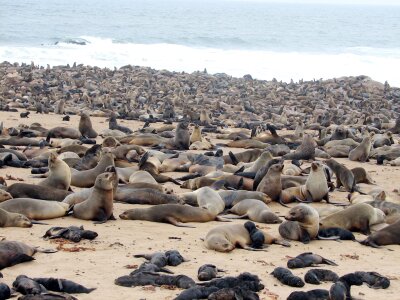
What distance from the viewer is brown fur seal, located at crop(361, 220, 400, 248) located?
7.75 m

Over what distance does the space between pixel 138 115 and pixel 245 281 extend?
1428 centimetres

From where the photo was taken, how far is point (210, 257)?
267 inches

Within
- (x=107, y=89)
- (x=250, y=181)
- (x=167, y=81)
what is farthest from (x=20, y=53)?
(x=250, y=181)

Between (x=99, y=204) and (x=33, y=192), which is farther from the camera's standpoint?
(x=33, y=192)

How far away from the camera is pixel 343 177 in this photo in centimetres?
1070

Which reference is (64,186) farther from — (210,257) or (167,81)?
(167,81)

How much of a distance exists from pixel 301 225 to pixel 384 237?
0.91 metres

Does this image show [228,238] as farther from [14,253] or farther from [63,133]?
[63,133]

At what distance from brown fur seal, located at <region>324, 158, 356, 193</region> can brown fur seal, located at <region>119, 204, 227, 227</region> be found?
2876mm

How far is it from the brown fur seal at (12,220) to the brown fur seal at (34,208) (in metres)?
0.26

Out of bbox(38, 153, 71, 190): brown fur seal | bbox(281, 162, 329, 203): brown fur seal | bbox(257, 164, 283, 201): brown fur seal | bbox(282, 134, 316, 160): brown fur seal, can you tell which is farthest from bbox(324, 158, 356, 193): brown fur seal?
bbox(38, 153, 71, 190): brown fur seal

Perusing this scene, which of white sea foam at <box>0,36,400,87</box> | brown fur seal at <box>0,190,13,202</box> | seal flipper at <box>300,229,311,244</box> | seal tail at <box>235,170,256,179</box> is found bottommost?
seal flipper at <box>300,229,311,244</box>

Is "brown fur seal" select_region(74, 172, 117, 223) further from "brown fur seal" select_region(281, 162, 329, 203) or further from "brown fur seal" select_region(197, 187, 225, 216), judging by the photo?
"brown fur seal" select_region(281, 162, 329, 203)

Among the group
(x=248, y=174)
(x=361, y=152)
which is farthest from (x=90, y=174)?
(x=361, y=152)
